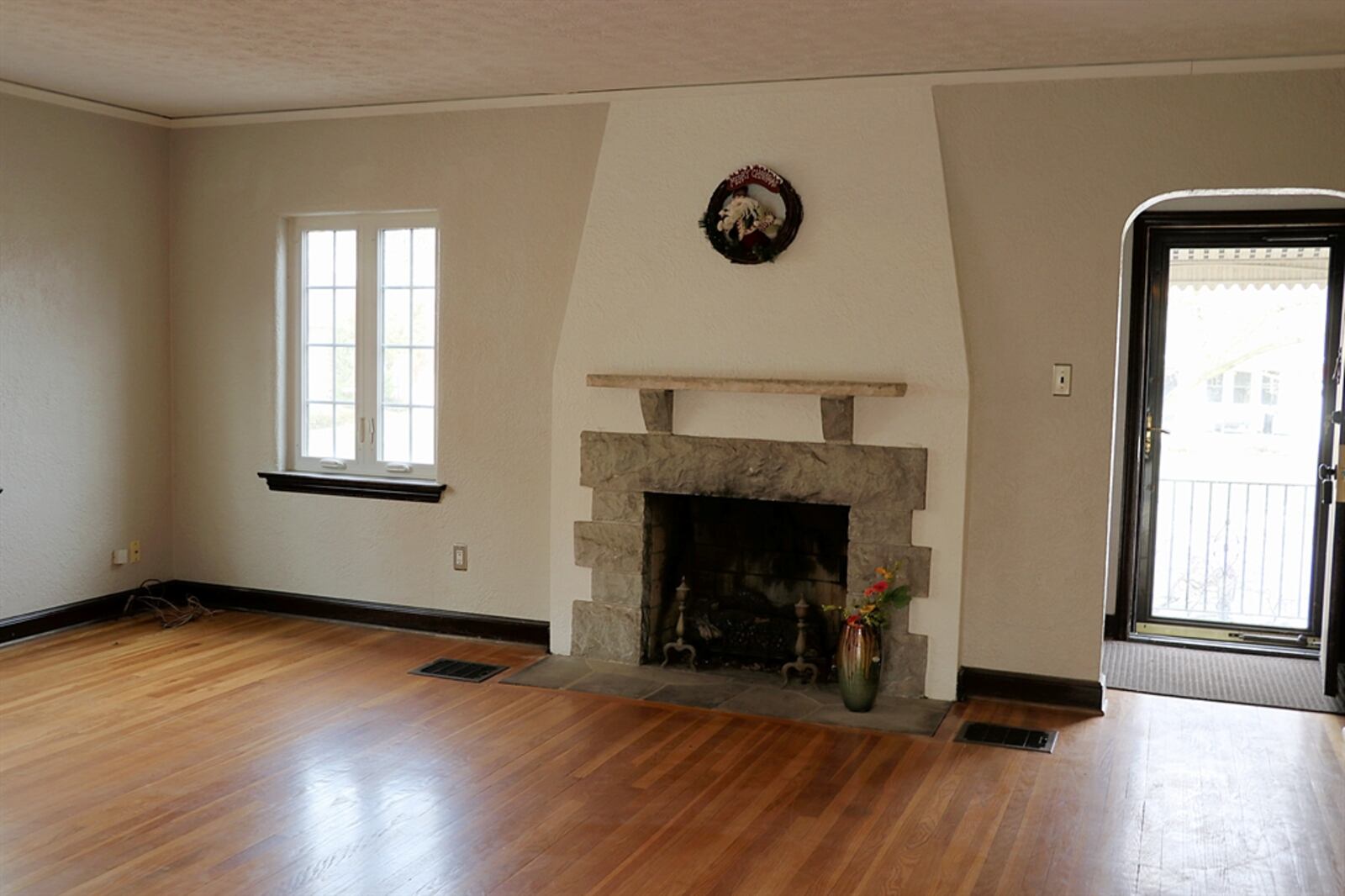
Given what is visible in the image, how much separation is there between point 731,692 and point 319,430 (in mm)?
2549

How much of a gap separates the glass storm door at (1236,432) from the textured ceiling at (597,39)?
1953 mm

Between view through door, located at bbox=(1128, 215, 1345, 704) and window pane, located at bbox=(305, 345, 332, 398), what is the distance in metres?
4.01

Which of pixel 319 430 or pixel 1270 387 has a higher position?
pixel 1270 387

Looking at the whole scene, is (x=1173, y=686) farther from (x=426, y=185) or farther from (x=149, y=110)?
(x=149, y=110)

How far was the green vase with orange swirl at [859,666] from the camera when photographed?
4.63 meters

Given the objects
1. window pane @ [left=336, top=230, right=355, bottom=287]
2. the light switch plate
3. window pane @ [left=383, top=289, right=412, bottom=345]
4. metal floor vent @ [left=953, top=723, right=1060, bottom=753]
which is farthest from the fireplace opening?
window pane @ [left=336, top=230, right=355, bottom=287]

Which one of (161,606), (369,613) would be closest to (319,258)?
(369,613)

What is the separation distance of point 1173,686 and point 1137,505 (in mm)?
1310

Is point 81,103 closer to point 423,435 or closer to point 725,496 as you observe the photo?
point 423,435

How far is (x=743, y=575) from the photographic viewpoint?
5.36m

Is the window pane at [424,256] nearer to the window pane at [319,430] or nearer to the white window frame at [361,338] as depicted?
the white window frame at [361,338]

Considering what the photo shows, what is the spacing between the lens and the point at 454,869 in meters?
3.19

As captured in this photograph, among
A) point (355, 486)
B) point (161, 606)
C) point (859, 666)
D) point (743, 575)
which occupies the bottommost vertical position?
point (161, 606)

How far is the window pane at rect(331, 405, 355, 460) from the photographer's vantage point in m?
6.02
